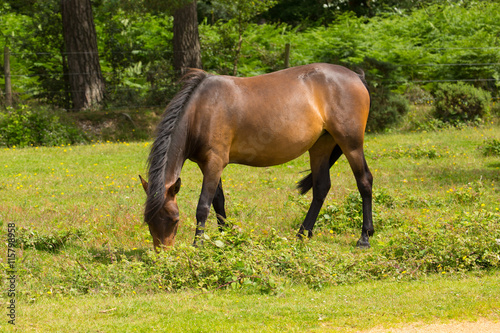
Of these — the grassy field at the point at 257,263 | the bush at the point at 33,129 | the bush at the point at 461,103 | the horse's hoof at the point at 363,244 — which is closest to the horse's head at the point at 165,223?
the grassy field at the point at 257,263

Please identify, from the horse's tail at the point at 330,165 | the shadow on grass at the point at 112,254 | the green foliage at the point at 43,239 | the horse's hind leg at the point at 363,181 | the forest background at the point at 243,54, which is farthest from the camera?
the forest background at the point at 243,54

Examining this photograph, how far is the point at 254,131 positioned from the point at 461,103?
35.1 ft

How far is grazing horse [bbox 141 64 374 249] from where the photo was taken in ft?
20.3

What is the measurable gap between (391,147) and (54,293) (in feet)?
32.3

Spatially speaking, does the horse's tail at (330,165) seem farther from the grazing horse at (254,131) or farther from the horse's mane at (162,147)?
the horse's mane at (162,147)

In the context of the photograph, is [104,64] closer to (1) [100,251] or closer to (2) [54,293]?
(1) [100,251]

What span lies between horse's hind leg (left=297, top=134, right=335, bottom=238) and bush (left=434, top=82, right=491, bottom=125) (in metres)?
9.34

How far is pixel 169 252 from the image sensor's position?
5.75m

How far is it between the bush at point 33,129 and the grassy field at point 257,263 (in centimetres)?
556

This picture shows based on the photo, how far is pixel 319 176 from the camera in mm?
7551

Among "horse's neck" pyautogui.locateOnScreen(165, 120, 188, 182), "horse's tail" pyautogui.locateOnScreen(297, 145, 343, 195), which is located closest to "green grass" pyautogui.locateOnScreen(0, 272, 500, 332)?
"horse's neck" pyautogui.locateOnScreen(165, 120, 188, 182)

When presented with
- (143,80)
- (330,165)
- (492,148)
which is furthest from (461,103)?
(143,80)

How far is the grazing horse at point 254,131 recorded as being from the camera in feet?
20.3

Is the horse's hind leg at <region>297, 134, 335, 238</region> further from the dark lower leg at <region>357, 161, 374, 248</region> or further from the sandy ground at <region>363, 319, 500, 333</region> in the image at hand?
the sandy ground at <region>363, 319, 500, 333</region>
